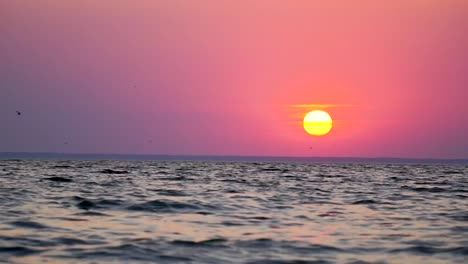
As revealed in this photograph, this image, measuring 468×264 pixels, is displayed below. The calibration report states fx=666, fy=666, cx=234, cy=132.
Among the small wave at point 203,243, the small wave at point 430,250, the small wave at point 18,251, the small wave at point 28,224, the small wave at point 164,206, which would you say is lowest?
the small wave at point 18,251

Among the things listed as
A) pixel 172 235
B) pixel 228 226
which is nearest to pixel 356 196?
pixel 228 226

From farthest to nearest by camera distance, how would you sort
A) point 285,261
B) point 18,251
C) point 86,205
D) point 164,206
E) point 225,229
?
point 164,206, point 86,205, point 225,229, point 18,251, point 285,261

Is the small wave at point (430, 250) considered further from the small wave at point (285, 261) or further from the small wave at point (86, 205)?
the small wave at point (86, 205)

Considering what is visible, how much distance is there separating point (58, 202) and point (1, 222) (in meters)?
6.80

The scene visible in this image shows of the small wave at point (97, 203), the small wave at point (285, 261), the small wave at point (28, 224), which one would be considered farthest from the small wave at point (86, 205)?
the small wave at point (285, 261)

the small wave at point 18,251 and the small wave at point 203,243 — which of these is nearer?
the small wave at point 18,251

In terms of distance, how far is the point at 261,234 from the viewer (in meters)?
19.7

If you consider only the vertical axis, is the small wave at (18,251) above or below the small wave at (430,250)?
below

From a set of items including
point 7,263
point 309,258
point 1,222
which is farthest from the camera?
point 1,222

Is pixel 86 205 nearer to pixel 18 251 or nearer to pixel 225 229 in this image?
pixel 225 229

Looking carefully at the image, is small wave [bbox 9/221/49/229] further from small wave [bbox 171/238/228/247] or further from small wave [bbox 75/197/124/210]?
small wave [bbox 171/238/228/247]

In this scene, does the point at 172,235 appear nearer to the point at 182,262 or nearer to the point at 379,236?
the point at 182,262

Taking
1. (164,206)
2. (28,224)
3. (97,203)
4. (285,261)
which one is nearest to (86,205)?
(97,203)

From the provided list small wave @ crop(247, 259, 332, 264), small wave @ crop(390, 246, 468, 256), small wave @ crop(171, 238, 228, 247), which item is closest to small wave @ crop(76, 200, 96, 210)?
small wave @ crop(171, 238, 228, 247)
